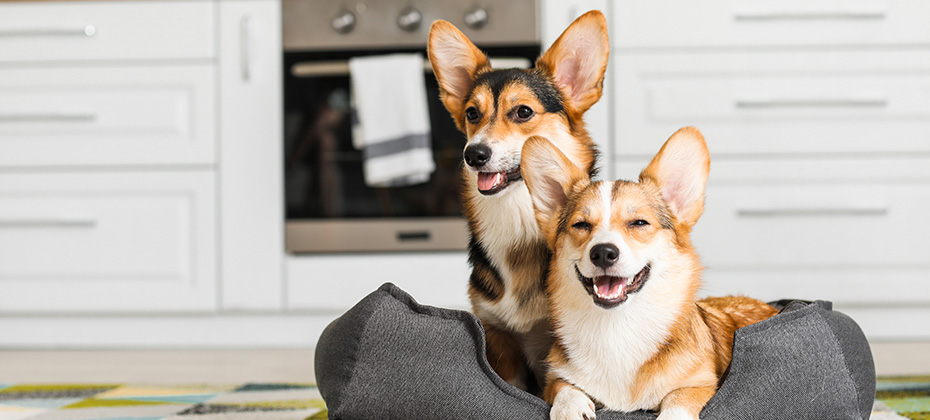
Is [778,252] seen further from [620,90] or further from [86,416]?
[86,416]

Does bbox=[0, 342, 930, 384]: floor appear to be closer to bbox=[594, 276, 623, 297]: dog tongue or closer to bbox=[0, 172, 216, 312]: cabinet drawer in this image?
bbox=[0, 172, 216, 312]: cabinet drawer

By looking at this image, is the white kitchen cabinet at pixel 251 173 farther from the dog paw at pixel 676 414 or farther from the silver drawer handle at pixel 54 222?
the dog paw at pixel 676 414

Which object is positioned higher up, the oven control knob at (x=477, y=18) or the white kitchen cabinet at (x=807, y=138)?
the oven control knob at (x=477, y=18)

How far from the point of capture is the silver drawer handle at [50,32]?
114 inches

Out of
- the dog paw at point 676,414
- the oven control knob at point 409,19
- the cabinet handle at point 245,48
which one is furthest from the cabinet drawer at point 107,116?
the dog paw at point 676,414

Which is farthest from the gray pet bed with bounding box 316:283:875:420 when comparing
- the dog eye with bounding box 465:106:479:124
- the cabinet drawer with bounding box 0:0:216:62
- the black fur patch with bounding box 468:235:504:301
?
the cabinet drawer with bounding box 0:0:216:62

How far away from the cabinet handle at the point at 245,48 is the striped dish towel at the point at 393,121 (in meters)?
0.40

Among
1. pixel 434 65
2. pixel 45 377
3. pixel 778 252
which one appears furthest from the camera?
pixel 778 252

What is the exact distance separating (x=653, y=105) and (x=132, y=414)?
1.94 metres

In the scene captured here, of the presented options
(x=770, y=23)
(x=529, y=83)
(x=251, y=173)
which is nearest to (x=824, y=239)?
(x=770, y=23)

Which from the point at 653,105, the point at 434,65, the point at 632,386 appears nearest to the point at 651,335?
the point at 632,386

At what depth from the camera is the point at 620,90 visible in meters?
2.81

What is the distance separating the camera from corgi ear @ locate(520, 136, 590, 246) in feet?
4.15

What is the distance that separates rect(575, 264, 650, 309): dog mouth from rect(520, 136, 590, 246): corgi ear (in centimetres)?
15
